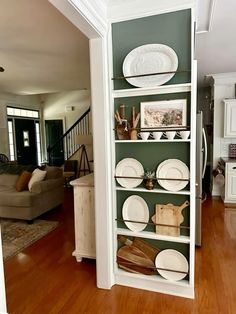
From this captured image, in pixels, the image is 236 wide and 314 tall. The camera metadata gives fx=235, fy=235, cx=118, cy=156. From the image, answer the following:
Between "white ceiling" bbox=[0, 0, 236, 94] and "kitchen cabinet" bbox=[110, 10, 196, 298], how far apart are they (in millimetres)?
385

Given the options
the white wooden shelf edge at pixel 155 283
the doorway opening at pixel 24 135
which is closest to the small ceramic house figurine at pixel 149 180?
the white wooden shelf edge at pixel 155 283

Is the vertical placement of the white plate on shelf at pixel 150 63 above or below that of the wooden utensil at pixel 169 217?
above

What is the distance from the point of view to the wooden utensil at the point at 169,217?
206cm

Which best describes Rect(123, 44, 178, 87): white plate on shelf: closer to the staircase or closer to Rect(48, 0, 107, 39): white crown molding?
Rect(48, 0, 107, 39): white crown molding

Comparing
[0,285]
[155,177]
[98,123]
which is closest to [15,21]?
[98,123]

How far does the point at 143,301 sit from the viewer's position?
2029mm

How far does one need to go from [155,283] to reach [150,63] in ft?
6.43

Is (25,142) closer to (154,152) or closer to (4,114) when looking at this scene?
(4,114)

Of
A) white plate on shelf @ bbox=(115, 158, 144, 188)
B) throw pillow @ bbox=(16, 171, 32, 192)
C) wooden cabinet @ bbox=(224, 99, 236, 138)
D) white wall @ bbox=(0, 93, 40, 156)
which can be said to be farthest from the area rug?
wooden cabinet @ bbox=(224, 99, 236, 138)

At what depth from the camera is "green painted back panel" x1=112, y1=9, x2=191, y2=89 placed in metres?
1.90

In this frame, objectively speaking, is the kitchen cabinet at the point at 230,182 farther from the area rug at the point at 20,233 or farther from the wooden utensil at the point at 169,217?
the area rug at the point at 20,233

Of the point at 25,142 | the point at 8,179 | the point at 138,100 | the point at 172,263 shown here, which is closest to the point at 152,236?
the point at 172,263

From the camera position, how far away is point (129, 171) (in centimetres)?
217

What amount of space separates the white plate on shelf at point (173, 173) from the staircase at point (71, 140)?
5.61m
